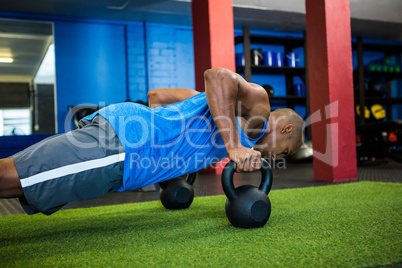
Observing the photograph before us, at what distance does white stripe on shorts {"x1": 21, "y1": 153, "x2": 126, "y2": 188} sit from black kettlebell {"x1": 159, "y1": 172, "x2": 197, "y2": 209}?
2.29 feet

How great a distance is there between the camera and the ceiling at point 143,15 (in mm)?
5203

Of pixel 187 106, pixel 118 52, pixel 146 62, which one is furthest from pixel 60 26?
pixel 187 106

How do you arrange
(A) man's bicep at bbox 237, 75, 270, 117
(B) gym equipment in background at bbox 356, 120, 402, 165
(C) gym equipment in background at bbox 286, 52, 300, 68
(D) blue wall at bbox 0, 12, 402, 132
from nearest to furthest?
1. (A) man's bicep at bbox 237, 75, 270, 117
2. (B) gym equipment in background at bbox 356, 120, 402, 165
3. (D) blue wall at bbox 0, 12, 402, 132
4. (C) gym equipment in background at bbox 286, 52, 300, 68

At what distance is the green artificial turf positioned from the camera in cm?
109

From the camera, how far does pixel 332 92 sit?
3236mm

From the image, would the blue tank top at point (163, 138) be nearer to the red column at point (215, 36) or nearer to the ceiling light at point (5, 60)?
the red column at point (215, 36)

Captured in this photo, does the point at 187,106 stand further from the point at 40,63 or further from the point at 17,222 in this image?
the point at 40,63

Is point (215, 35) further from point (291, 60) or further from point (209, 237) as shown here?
point (209, 237)

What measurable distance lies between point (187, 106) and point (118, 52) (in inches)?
190

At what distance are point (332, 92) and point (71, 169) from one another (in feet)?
8.81

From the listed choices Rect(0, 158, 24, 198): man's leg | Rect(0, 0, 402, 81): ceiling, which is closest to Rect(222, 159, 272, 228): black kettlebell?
Rect(0, 158, 24, 198): man's leg

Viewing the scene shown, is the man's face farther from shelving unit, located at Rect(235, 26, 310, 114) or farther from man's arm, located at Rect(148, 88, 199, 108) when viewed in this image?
shelving unit, located at Rect(235, 26, 310, 114)

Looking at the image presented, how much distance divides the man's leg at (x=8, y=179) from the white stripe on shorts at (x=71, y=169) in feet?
0.10

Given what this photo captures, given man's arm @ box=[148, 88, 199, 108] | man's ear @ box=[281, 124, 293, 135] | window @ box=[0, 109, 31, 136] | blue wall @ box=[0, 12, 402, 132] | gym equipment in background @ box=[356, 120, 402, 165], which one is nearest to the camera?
man's ear @ box=[281, 124, 293, 135]
